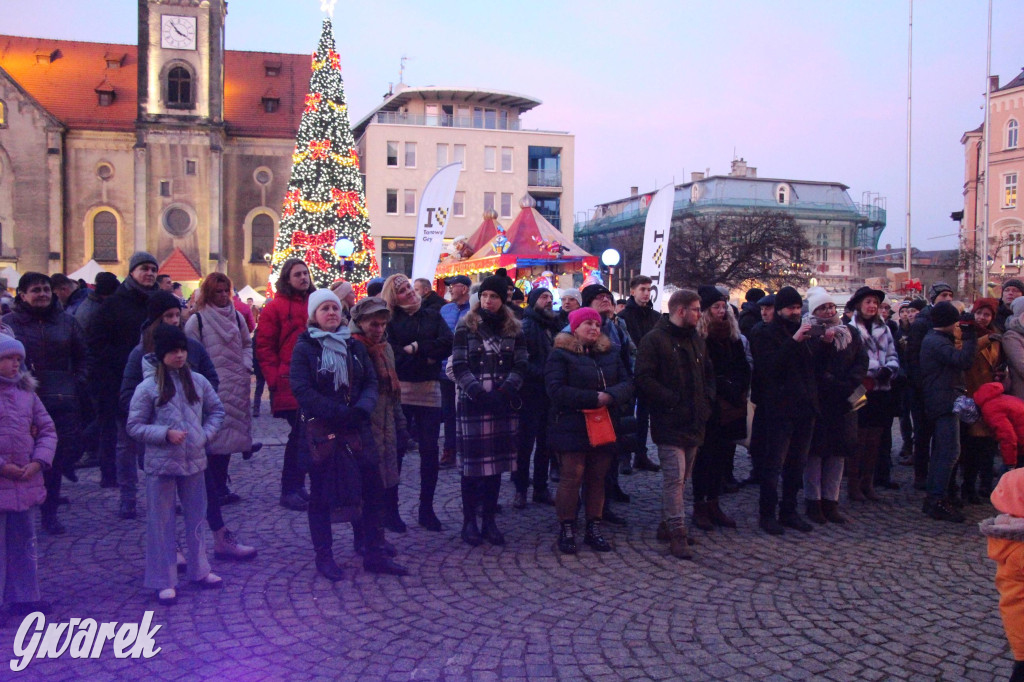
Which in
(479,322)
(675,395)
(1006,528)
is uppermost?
(479,322)

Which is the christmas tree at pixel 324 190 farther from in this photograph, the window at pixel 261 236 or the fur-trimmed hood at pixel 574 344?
the fur-trimmed hood at pixel 574 344

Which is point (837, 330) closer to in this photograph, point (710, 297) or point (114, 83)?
point (710, 297)

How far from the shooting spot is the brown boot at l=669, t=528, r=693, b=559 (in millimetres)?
6246

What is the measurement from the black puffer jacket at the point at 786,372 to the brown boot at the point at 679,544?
4.72 ft

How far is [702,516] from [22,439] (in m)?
5.08

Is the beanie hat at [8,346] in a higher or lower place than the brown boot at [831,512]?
higher

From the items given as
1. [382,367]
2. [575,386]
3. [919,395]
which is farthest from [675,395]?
[919,395]

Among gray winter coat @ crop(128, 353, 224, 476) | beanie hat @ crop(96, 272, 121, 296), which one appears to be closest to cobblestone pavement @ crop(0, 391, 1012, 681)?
gray winter coat @ crop(128, 353, 224, 476)

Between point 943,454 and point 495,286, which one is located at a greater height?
point 495,286

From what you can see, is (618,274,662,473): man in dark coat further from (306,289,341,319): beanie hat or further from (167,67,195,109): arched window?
(167,67,195,109): arched window

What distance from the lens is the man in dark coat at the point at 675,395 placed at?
20.6 ft

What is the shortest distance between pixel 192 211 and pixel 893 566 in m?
46.7

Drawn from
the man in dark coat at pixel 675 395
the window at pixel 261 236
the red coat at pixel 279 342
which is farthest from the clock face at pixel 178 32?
the man in dark coat at pixel 675 395

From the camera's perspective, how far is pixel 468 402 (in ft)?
21.3
